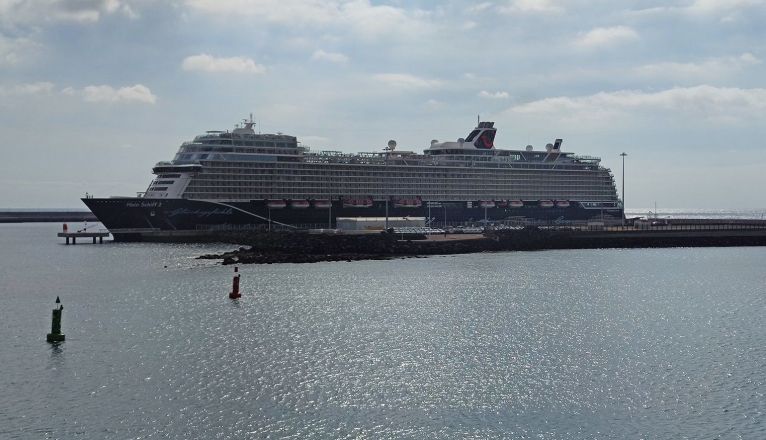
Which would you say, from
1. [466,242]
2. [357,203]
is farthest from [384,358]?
[357,203]

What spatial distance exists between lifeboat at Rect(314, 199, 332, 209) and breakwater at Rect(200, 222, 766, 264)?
626 inches

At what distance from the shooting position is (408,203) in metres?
121

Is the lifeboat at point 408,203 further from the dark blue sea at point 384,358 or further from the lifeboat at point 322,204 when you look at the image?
the dark blue sea at point 384,358

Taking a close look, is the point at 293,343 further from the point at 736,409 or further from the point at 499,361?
the point at 736,409

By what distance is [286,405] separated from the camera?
95.2 ft

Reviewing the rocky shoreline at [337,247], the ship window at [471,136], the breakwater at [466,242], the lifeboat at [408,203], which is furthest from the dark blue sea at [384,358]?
the ship window at [471,136]

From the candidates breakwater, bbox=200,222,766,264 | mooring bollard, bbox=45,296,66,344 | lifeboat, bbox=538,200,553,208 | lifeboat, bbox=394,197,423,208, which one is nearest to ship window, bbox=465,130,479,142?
lifeboat, bbox=538,200,553,208

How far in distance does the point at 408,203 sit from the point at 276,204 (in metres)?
20.7

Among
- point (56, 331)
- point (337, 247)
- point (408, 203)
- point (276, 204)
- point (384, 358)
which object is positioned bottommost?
point (384, 358)

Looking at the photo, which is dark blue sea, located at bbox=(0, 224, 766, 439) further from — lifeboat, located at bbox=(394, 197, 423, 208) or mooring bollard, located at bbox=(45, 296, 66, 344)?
lifeboat, located at bbox=(394, 197, 423, 208)

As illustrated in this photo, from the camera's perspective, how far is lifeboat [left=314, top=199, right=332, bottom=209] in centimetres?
Answer: 11132

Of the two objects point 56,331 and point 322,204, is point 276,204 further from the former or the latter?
point 56,331

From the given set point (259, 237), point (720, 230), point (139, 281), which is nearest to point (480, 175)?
point (720, 230)

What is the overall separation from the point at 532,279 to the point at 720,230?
182 feet
